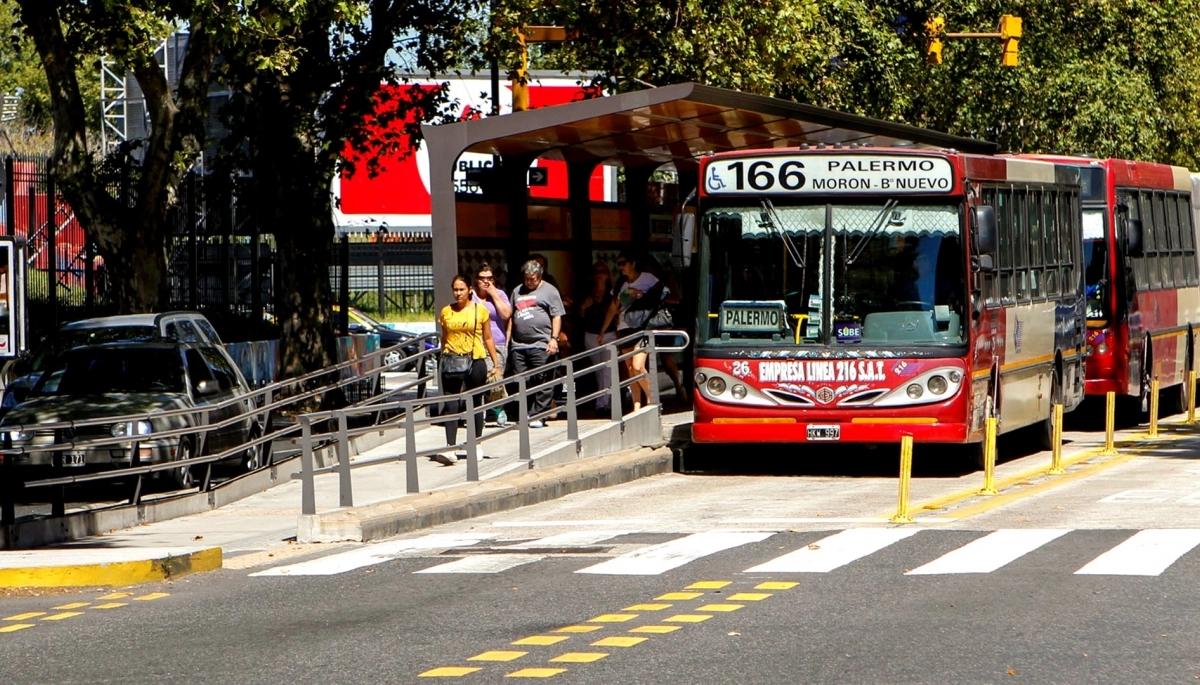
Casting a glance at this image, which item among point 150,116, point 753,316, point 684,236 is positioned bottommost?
point 753,316

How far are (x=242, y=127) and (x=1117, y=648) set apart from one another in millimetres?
19468

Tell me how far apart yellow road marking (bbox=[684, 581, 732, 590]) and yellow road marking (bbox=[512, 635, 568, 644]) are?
5.46ft

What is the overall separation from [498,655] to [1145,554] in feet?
15.8

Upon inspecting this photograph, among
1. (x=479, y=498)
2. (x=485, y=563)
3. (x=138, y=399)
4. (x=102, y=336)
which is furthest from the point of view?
(x=102, y=336)

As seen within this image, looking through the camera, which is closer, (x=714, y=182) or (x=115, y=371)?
(x=714, y=182)

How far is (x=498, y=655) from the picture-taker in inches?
342

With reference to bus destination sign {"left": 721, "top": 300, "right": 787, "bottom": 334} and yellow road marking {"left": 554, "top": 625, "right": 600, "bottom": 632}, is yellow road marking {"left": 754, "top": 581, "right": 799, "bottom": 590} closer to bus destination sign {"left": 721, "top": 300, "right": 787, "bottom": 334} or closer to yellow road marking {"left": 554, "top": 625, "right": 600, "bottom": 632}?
yellow road marking {"left": 554, "top": 625, "right": 600, "bottom": 632}

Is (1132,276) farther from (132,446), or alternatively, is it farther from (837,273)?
(132,446)

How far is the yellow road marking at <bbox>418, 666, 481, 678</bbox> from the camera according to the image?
323 inches

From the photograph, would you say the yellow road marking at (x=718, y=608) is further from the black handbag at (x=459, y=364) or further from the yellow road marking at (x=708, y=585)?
the black handbag at (x=459, y=364)

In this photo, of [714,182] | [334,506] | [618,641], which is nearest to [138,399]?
[334,506]

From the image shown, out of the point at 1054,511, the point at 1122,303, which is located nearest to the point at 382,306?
the point at 1122,303

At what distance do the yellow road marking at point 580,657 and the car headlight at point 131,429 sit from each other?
9819 millimetres

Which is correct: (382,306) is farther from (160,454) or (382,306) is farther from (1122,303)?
(160,454)
